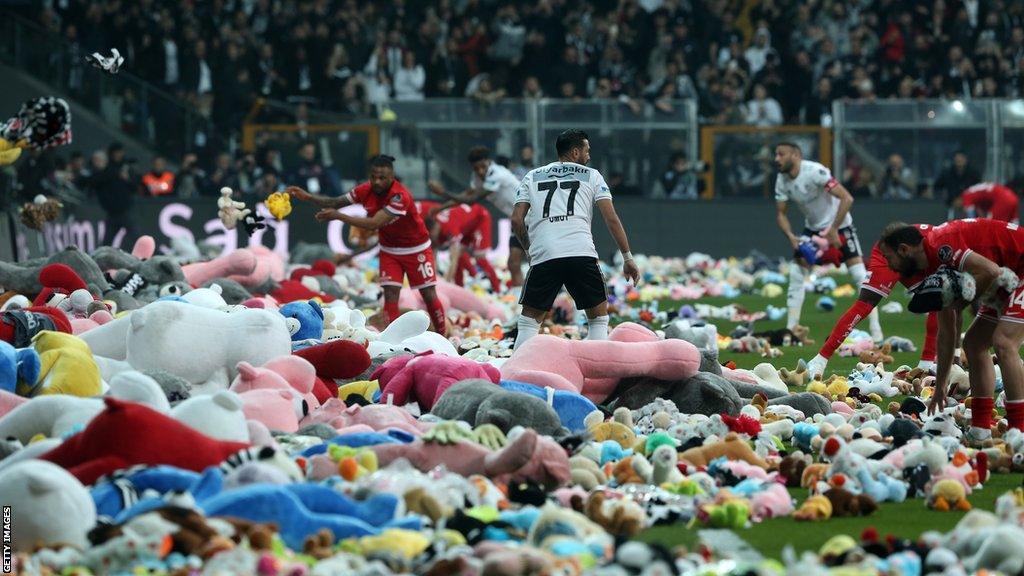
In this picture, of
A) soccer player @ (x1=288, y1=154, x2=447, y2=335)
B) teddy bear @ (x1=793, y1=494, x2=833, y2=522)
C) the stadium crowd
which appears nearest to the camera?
teddy bear @ (x1=793, y1=494, x2=833, y2=522)

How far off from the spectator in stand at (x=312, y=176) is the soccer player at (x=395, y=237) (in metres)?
10.1

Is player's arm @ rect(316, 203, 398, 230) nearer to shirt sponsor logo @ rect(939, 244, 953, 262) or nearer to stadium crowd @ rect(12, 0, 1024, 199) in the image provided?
shirt sponsor logo @ rect(939, 244, 953, 262)

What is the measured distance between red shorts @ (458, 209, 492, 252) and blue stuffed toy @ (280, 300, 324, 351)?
343 inches

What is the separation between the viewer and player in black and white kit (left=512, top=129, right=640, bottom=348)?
411 inches

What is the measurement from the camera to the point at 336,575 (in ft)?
16.0

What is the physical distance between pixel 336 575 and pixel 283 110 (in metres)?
19.9

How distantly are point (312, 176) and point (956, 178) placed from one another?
A: 374 inches

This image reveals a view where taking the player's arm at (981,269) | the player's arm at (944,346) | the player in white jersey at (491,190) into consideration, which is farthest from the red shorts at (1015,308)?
the player in white jersey at (491,190)

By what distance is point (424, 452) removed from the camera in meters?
6.45

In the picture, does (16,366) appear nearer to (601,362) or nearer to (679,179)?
(601,362)

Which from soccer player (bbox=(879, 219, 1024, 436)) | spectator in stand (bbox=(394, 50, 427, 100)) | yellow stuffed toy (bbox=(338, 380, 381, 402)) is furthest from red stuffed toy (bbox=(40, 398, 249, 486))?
spectator in stand (bbox=(394, 50, 427, 100))

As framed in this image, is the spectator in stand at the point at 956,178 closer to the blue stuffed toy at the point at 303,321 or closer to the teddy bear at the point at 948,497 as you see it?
the blue stuffed toy at the point at 303,321

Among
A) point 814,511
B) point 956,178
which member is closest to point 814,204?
point 814,511

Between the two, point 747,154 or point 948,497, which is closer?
point 948,497
